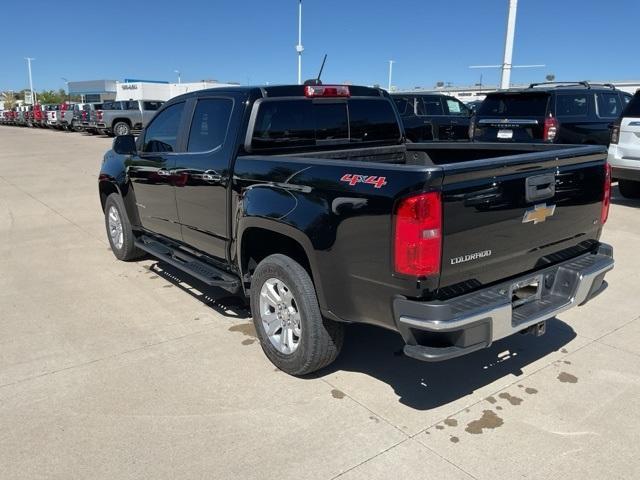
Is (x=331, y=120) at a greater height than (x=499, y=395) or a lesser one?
greater

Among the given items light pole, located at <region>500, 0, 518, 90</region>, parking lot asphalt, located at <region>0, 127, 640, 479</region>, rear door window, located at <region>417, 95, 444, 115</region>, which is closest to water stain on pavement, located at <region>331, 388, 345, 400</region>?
parking lot asphalt, located at <region>0, 127, 640, 479</region>

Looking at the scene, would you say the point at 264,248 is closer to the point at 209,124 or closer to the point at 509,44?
the point at 209,124

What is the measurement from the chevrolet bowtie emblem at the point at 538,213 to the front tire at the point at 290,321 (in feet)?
4.21

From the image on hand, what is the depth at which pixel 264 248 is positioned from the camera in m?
3.92

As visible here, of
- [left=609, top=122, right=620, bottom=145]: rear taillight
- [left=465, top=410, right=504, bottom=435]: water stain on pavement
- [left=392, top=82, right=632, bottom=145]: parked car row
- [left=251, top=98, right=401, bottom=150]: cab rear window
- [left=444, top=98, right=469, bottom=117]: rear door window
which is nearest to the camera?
[left=465, top=410, right=504, bottom=435]: water stain on pavement

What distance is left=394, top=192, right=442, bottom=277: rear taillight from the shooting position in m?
2.63

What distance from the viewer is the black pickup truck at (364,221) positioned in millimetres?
2734

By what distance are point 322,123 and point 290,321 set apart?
62.1 inches

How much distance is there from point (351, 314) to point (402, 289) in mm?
441

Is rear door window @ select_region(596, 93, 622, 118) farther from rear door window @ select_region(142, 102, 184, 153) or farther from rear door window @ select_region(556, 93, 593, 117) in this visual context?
rear door window @ select_region(142, 102, 184, 153)

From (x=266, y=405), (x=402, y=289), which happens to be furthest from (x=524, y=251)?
(x=266, y=405)

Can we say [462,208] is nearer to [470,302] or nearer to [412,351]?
[470,302]

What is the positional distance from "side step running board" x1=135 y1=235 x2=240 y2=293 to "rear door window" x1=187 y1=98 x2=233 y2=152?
3.09ft

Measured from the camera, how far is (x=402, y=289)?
2.76m
